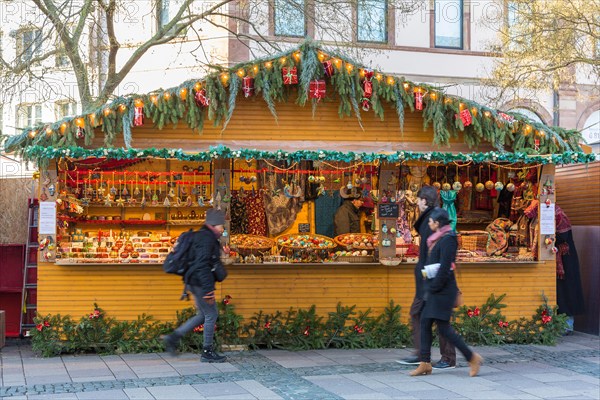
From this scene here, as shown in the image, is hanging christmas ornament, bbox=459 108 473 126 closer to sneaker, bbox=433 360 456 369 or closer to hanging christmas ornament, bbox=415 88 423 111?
hanging christmas ornament, bbox=415 88 423 111

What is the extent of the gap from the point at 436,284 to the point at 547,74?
12.4 meters

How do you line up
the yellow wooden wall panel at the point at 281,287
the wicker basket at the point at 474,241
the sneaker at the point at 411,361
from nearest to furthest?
the sneaker at the point at 411,361
the yellow wooden wall panel at the point at 281,287
the wicker basket at the point at 474,241

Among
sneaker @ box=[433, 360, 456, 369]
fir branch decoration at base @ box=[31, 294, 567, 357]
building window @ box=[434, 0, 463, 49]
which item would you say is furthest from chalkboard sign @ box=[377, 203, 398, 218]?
building window @ box=[434, 0, 463, 49]

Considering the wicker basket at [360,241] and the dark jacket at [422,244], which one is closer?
the dark jacket at [422,244]

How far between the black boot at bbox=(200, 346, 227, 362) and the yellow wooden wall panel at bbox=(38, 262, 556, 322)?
4.24 ft

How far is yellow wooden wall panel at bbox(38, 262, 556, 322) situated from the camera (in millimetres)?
11070

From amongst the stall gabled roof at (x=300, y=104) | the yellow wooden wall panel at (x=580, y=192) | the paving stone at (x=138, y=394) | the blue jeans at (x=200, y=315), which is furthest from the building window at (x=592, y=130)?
the paving stone at (x=138, y=394)

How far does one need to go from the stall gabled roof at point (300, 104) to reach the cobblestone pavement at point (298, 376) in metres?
2.64

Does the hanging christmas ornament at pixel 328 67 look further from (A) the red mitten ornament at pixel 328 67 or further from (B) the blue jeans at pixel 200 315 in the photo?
(B) the blue jeans at pixel 200 315

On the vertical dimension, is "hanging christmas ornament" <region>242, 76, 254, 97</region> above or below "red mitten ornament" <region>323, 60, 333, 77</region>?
below

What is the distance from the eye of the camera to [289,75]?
1114 centimetres

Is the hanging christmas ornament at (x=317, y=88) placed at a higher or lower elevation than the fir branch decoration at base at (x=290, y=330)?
higher

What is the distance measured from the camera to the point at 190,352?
11.0m

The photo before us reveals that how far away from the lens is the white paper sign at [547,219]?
1196 centimetres
